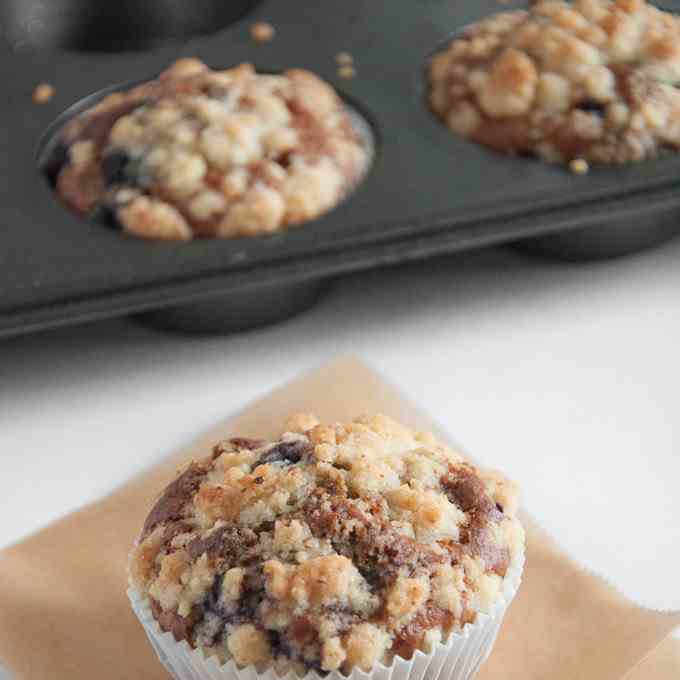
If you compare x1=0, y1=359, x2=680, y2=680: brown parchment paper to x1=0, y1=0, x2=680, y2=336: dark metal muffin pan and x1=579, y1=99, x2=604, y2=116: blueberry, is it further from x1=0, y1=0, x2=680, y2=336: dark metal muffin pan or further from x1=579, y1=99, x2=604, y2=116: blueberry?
x1=579, y1=99, x2=604, y2=116: blueberry

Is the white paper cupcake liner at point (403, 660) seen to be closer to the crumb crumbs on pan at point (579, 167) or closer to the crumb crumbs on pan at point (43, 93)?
the crumb crumbs on pan at point (579, 167)

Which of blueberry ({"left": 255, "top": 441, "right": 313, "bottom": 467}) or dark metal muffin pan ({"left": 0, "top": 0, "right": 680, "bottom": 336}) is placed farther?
dark metal muffin pan ({"left": 0, "top": 0, "right": 680, "bottom": 336})

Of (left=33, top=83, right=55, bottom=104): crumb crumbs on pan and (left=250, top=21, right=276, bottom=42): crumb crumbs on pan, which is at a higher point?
(left=250, top=21, right=276, bottom=42): crumb crumbs on pan

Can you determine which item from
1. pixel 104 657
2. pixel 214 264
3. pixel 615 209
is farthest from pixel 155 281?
pixel 615 209

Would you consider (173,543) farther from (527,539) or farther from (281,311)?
(281,311)

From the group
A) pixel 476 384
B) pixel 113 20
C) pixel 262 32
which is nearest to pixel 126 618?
pixel 476 384

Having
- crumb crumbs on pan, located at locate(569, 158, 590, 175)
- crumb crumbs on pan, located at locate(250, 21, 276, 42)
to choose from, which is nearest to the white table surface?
crumb crumbs on pan, located at locate(569, 158, 590, 175)

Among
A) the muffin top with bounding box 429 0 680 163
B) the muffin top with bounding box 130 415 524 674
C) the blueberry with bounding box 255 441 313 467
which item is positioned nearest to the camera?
the muffin top with bounding box 130 415 524 674

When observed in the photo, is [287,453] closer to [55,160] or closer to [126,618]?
[126,618]
